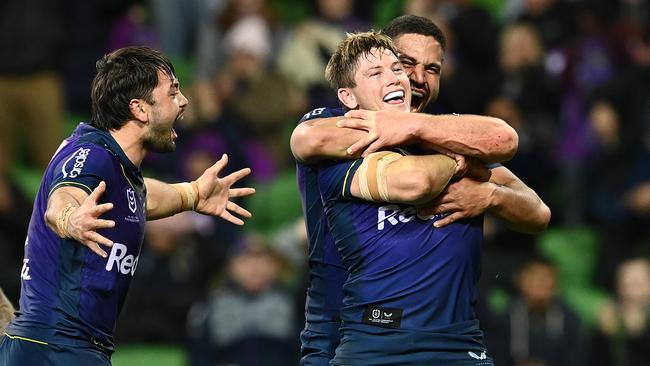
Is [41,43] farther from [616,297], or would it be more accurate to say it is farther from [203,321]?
[616,297]

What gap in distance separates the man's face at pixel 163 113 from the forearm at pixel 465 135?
1.19 meters

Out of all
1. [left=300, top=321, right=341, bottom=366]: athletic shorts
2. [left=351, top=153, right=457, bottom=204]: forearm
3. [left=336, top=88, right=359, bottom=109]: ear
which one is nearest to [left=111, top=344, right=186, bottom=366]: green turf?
[left=300, top=321, right=341, bottom=366]: athletic shorts

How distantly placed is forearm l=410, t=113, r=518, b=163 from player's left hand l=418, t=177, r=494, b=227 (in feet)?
0.47

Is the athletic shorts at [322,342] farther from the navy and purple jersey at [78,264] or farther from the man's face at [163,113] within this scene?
the man's face at [163,113]

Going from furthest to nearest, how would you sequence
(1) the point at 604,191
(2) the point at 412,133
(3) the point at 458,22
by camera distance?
(3) the point at 458,22 → (1) the point at 604,191 → (2) the point at 412,133

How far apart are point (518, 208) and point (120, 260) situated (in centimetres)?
179

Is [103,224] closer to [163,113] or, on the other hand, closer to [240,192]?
[163,113]

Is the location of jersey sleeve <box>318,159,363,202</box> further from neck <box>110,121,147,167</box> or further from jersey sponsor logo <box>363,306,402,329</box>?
neck <box>110,121,147,167</box>

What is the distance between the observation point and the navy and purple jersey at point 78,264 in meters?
5.98

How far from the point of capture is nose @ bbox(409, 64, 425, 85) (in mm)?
6480

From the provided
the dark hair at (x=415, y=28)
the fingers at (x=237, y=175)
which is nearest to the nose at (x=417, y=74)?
the dark hair at (x=415, y=28)

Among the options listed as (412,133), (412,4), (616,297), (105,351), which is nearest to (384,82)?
(412,133)

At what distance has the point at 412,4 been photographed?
13141 millimetres

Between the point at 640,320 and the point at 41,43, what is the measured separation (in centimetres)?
592
